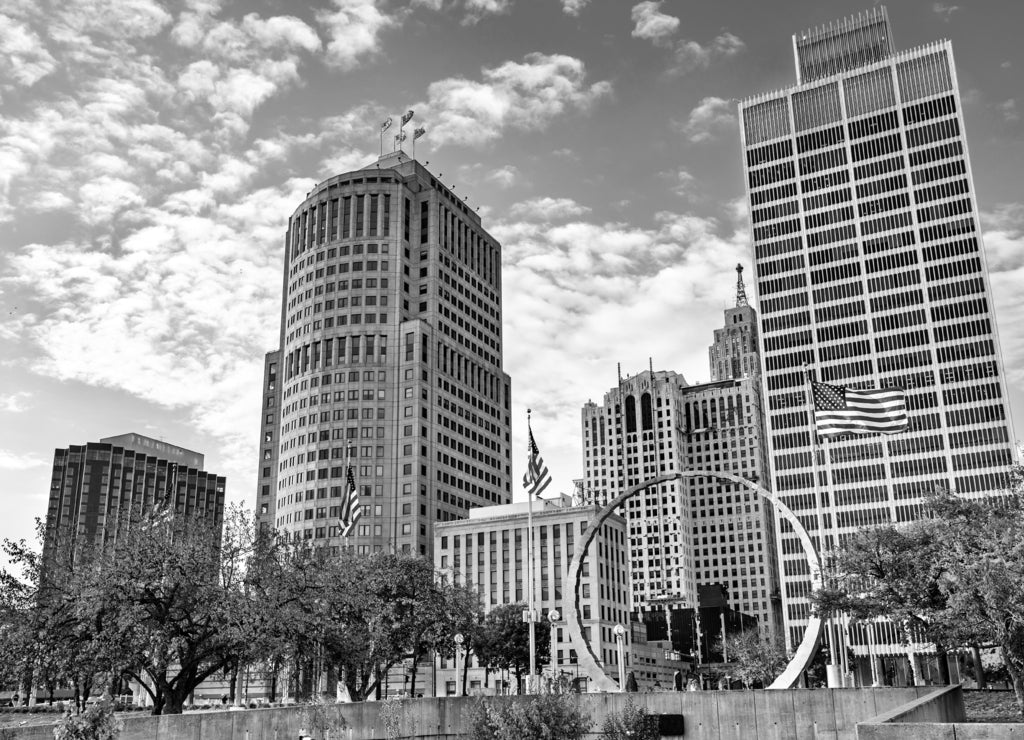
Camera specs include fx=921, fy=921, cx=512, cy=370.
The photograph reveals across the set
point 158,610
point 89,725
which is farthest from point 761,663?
point 89,725

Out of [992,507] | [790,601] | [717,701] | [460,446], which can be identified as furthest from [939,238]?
[717,701]

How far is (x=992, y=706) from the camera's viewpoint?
147 ft

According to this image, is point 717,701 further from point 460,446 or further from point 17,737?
point 460,446

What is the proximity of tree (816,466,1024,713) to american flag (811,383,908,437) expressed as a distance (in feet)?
20.6

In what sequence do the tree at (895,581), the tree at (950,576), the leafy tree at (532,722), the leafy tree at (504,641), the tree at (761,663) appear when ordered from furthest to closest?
1. the tree at (761,663)
2. the leafy tree at (504,641)
3. the tree at (895,581)
4. the tree at (950,576)
5. the leafy tree at (532,722)

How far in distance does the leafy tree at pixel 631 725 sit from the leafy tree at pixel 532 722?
6.00 meters

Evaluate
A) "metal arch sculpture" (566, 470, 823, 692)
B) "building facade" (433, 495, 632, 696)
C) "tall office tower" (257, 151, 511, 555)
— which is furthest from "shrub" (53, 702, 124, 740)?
"tall office tower" (257, 151, 511, 555)

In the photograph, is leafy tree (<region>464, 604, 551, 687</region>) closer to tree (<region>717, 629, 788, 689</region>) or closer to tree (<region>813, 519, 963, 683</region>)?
tree (<region>717, 629, 788, 689</region>)

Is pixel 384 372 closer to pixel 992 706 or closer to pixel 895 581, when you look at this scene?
pixel 895 581

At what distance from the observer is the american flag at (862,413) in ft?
171

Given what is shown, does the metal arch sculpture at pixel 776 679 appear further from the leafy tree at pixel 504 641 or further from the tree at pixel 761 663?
the tree at pixel 761 663

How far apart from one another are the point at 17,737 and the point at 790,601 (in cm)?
13793

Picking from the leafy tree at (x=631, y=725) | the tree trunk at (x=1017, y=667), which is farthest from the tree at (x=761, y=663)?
the leafy tree at (x=631, y=725)

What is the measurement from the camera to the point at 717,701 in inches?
1475
